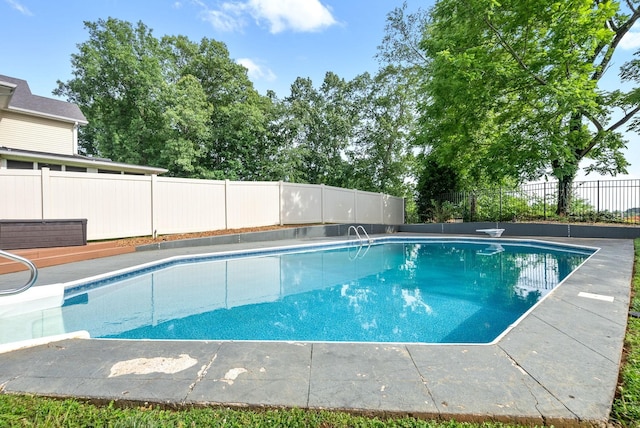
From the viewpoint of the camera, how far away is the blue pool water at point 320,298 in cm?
355

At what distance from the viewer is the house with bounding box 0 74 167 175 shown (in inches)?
483

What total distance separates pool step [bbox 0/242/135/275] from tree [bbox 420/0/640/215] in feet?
37.9

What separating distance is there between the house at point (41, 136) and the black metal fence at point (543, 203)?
15305 millimetres

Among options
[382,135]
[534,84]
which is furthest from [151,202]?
[382,135]

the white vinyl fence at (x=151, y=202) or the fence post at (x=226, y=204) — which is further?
the fence post at (x=226, y=204)

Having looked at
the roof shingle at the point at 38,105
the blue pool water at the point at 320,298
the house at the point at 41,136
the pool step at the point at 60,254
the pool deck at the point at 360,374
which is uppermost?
the roof shingle at the point at 38,105

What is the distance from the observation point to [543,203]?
12797 mm

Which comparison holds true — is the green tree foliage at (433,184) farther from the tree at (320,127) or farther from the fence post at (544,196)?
the tree at (320,127)

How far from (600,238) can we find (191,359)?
13292 mm

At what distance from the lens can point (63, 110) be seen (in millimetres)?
15094

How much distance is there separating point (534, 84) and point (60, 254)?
15.3 m

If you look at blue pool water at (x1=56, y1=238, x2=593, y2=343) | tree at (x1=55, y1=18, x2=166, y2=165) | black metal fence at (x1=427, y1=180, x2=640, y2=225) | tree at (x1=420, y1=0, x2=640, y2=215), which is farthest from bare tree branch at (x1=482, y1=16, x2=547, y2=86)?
tree at (x1=55, y1=18, x2=166, y2=165)

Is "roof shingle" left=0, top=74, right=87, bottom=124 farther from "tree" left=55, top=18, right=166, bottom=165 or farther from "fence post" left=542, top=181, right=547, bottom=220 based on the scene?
"fence post" left=542, top=181, right=547, bottom=220

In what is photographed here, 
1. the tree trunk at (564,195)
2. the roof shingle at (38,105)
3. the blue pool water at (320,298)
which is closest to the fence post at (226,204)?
the blue pool water at (320,298)
